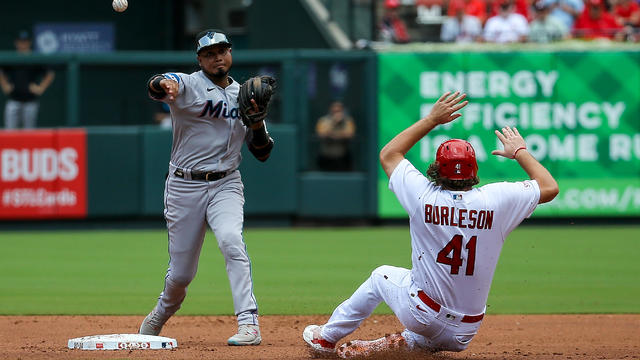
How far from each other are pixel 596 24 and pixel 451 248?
467 inches

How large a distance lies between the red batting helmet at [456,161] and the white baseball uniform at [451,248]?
9 cm

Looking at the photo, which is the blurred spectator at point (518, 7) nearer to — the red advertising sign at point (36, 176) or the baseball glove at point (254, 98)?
the red advertising sign at point (36, 176)

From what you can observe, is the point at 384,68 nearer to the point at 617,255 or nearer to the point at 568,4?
the point at 568,4

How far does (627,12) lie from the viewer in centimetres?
1673

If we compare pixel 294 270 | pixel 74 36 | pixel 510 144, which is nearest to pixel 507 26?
pixel 294 270

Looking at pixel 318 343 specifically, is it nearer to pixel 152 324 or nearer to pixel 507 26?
pixel 152 324

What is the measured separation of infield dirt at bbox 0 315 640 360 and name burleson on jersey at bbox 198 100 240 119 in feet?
4.81

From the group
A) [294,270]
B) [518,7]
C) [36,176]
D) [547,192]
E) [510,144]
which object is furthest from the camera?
[518,7]

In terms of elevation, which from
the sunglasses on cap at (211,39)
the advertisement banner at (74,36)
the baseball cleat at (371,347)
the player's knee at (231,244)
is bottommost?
the baseball cleat at (371,347)

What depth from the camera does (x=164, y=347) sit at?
6160 mm

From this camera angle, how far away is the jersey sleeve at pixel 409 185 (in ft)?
17.9

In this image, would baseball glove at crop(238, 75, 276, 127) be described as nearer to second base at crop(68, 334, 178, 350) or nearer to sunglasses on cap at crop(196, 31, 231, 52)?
sunglasses on cap at crop(196, 31, 231, 52)

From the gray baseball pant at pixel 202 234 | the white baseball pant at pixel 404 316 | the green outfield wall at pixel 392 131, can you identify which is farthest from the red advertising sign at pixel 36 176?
the white baseball pant at pixel 404 316

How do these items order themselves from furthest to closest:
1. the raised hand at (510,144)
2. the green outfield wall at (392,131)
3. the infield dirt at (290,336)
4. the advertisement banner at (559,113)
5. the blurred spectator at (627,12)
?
the blurred spectator at (627,12)
the advertisement banner at (559,113)
the green outfield wall at (392,131)
the infield dirt at (290,336)
the raised hand at (510,144)
